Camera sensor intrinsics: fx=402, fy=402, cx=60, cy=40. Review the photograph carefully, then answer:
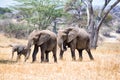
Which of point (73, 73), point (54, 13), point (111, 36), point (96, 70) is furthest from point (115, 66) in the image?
point (111, 36)

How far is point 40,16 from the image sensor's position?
4544cm

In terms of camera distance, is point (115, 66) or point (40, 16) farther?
point (40, 16)

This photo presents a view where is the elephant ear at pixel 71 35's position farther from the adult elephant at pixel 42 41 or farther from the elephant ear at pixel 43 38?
the elephant ear at pixel 43 38

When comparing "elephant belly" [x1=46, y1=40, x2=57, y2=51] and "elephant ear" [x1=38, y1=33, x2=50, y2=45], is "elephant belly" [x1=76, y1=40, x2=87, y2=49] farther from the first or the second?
"elephant ear" [x1=38, y1=33, x2=50, y2=45]

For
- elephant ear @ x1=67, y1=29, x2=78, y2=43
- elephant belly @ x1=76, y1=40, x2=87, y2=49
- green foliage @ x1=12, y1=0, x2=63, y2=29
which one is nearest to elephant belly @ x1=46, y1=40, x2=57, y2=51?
elephant ear @ x1=67, y1=29, x2=78, y2=43

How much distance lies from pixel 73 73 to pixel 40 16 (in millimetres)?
34947

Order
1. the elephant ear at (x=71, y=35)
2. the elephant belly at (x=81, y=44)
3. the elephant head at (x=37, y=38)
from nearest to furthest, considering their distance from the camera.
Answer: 1. the elephant head at (x=37, y=38)
2. the elephant ear at (x=71, y=35)
3. the elephant belly at (x=81, y=44)

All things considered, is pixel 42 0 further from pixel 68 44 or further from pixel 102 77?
pixel 102 77

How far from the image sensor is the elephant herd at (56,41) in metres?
14.5

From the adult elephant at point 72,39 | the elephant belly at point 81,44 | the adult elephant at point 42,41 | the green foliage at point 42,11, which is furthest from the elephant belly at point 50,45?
the green foliage at point 42,11

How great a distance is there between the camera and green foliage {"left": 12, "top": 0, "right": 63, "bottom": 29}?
45219mm

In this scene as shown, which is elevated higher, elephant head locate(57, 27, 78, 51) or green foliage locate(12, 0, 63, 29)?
elephant head locate(57, 27, 78, 51)

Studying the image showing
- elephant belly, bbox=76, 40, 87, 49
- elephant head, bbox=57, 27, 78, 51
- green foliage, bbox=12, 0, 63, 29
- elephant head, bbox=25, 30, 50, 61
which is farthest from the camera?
green foliage, bbox=12, 0, 63, 29

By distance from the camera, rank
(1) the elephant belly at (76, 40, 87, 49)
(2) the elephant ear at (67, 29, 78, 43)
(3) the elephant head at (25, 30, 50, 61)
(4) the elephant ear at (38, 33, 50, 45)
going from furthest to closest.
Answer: (1) the elephant belly at (76, 40, 87, 49) < (2) the elephant ear at (67, 29, 78, 43) < (4) the elephant ear at (38, 33, 50, 45) < (3) the elephant head at (25, 30, 50, 61)
